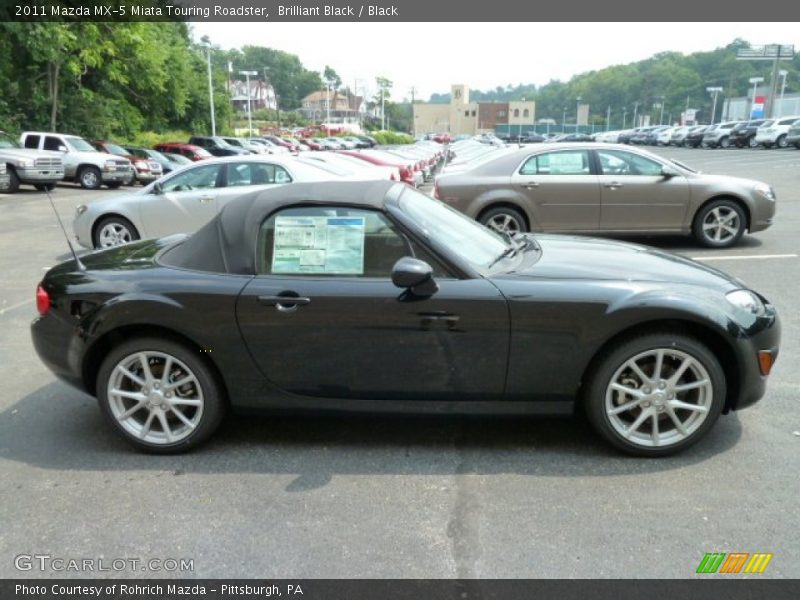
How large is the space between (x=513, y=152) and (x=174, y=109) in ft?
118

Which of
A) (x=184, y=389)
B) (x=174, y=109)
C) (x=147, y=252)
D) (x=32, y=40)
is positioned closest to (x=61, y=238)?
(x=147, y=252)

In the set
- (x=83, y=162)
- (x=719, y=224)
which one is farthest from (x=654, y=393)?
(x=83, y=162)

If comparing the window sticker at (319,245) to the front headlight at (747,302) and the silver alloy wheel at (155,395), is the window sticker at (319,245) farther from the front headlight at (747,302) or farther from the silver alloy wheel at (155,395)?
the front headlight at (747,302)

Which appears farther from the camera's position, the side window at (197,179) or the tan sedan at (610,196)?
the side window at (197,179)

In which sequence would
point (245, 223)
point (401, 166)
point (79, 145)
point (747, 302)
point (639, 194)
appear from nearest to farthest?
point (747, 302) → point (245, 223) → point (639, 194) → point (401, 166) → point (79, 145)

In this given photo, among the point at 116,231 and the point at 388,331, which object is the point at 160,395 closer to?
the point at 388,331

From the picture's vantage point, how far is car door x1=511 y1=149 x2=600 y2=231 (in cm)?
902

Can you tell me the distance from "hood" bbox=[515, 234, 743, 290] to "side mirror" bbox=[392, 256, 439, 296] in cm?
50

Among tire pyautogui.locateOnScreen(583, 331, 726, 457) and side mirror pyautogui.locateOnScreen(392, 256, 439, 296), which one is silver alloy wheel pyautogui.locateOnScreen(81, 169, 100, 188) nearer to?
side mirror pyautogui.locateOnScreen(392, 256, 439, 296)

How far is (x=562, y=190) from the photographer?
9031 mm

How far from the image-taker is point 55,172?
1969cm

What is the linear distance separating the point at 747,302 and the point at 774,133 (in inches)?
1537

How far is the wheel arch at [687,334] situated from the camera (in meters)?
3.40

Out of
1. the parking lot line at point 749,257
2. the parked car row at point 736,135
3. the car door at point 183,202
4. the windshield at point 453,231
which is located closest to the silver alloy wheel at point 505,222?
the parking lot line at point 749,257
